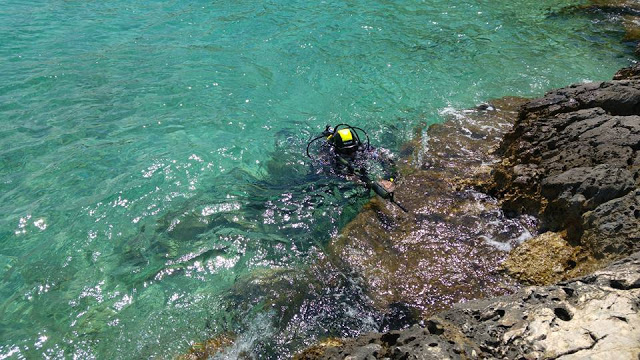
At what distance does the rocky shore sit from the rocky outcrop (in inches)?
0.6

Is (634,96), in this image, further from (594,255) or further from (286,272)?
(286,272)

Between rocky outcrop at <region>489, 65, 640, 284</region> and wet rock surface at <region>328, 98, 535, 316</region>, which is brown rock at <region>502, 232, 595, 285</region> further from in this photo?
wet rock surface at <region>328, 98, 535, 316</region>

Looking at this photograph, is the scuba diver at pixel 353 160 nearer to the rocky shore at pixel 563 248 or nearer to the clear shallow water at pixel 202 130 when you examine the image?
the clear shallow water at pixel 202 130

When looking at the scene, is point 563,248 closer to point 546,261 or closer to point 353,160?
point 546,261

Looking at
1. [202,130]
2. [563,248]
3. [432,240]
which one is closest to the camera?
[563,248]

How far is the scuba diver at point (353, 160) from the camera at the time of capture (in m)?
A: 7.45

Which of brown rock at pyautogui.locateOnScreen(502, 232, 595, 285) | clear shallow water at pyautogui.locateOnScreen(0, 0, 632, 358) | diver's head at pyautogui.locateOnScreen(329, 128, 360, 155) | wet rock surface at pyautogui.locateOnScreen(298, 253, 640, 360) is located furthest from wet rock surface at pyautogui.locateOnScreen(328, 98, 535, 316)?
Result: wet rock surface at pyautogui.locateOnScreen(298, 253, 640, 360)

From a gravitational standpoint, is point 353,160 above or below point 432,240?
above

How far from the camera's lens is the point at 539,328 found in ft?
11.5

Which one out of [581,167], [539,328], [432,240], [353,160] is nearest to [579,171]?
[581,167]

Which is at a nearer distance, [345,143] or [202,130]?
[345,143]

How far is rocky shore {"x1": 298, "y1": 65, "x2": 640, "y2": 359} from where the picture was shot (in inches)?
134

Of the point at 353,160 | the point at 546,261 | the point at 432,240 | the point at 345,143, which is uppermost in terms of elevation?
the point at 345,143

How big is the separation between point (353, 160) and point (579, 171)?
11.9 feet
